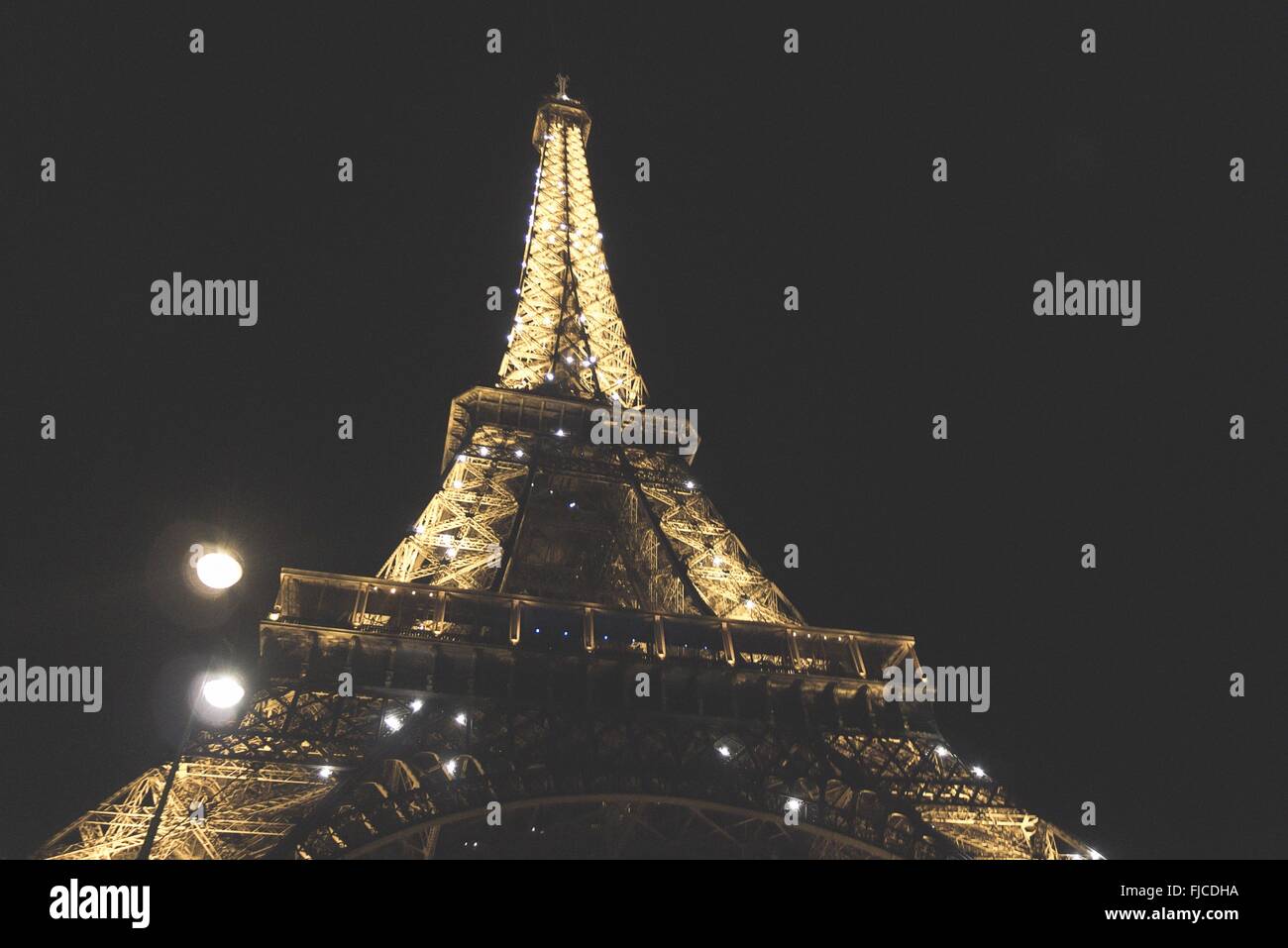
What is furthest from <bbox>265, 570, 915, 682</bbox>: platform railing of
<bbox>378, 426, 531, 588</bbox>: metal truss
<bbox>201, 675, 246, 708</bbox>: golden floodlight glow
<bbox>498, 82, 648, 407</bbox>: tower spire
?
<bbox>498, 82, 648, 407</bbox>: tower spire

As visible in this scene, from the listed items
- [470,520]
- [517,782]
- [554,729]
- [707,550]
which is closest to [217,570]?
[517,782]

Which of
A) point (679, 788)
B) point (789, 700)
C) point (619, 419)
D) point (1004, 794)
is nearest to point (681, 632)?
point (789, 700)

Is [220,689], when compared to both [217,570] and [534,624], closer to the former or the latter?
[217,570]

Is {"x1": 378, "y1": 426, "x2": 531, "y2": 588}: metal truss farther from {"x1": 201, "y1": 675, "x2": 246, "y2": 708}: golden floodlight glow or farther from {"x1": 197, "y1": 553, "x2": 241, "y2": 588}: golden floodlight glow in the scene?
{"x1": 197, "y1": 553, "x2": 241, "y2": 588}: golden floodlight glow
